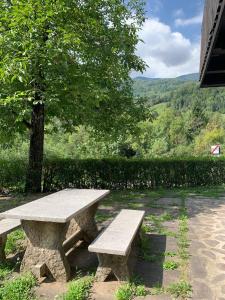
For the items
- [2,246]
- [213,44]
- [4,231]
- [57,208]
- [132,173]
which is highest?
[213,44]

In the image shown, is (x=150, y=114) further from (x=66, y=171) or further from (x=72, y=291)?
(x=72, y=291)

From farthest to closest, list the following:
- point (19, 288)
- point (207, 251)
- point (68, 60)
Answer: point (68, 60)
point (207, 251)
point (19, 288)

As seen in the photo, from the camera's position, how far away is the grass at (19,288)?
4.10 m

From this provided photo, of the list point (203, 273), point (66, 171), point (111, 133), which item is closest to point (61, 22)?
point (111, 133)

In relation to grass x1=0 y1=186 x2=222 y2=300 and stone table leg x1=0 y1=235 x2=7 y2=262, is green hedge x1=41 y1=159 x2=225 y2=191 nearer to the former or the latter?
grass x1=0 y1=186 x2=222 y2=300

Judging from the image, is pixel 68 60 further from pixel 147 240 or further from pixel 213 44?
pixel 147 240

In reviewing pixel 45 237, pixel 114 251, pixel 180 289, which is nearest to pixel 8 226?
pixel 45 237

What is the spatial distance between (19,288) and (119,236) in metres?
1.44

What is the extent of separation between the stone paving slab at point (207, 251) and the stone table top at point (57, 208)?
1.87 meters

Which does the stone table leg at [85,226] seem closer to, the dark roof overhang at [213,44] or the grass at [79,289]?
the grass at [79,289]

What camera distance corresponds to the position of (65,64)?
8891 millimetres

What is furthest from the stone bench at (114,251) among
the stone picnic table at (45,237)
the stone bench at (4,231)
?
the stone bench at (4,231)

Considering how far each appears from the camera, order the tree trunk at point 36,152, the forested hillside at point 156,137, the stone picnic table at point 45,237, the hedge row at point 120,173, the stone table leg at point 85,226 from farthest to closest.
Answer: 1. the forested hillside at point 156,137
2. the hedge row at point 120,173
3. the tree trunk at point 36,152
4. the stone table leg at point 85,226
5. the stone picnic table at point 45,237

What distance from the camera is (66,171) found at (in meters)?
13.3
